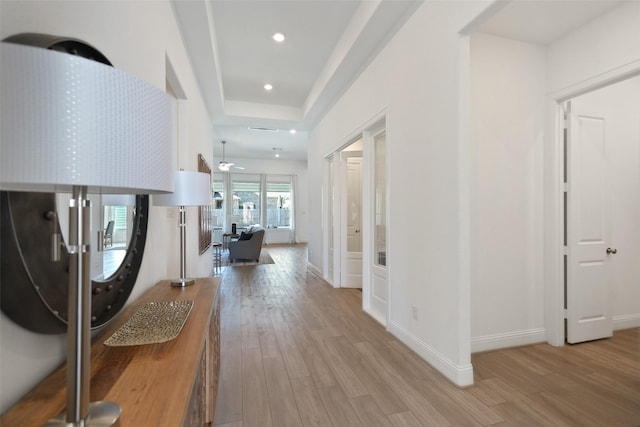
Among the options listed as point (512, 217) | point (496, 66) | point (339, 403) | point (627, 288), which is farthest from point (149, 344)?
point (627, 288)

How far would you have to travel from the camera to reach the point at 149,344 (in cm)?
111

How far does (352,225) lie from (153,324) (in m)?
4.11

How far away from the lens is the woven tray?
113 centimetres

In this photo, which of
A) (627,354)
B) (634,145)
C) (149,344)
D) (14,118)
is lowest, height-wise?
(627,354)

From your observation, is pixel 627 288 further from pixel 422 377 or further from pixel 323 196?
pixel 323 196

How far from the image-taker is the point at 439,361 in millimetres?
2389

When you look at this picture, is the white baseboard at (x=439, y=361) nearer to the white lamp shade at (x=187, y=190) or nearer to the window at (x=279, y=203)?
the white lamp shade at (x=187, y=190)

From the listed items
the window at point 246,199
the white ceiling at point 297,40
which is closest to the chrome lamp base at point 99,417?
the white ceiling at point 297,40

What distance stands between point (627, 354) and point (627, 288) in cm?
95

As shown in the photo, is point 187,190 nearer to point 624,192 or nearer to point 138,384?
point 138,384

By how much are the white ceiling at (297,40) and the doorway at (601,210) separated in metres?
1.00

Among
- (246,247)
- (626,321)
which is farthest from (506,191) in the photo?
(246,247)

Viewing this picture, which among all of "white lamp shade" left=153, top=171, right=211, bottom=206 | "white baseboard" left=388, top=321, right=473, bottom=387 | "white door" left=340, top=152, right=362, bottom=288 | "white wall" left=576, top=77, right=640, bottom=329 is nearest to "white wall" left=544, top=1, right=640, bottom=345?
"white wall" left=576, top=77, right=640, bottom=329

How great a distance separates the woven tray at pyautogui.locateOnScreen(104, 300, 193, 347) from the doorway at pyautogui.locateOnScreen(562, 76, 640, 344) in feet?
11.5
